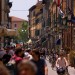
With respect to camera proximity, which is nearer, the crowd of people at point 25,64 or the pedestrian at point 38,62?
the crowd of people at point 25,64

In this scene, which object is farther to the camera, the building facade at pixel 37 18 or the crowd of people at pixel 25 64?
the building facade at pixel 37 18

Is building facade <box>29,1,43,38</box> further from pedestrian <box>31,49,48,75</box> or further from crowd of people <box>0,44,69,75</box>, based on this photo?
pedestrian <box>31,49,48,75</box>

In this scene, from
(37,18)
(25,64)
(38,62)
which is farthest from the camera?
(37,18)

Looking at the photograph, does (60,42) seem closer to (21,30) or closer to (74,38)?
(74,38)

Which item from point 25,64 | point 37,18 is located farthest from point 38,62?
point 37,18

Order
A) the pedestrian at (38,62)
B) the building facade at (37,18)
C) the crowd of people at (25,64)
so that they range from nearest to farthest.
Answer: the crowd of people at (25,64), the pedestrian at (38,62), the building facade at (37,18)

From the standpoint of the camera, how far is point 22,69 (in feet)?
15.5

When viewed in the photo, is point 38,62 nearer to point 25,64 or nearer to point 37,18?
point 25,64

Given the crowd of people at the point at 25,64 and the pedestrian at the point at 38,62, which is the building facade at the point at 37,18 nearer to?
the crowd of people at the point at 25,64

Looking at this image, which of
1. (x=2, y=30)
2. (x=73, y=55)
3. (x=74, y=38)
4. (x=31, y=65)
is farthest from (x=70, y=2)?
(x=31, y=65)

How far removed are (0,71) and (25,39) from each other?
16402 centimetres

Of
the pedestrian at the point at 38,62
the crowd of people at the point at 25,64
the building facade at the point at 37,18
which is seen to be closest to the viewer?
the crowd of people at the point at 25,64

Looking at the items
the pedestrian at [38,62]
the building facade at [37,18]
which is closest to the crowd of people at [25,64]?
the pedestrian at [38,62]

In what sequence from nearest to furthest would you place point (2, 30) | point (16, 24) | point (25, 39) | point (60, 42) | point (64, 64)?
point (64, 64) < point (2, 30) < point (60, 42) < point (25, 39) < point (16, 24)
